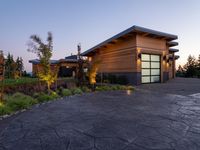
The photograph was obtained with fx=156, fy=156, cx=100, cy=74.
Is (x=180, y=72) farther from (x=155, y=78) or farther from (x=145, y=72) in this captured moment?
(x=145, y=72)

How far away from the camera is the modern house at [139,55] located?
45.6ft

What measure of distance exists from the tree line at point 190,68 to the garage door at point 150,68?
15.4 m

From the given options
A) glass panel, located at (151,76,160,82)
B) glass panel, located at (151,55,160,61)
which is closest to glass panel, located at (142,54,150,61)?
glass panel, located at (151,55,160,61)

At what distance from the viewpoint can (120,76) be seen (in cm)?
1544

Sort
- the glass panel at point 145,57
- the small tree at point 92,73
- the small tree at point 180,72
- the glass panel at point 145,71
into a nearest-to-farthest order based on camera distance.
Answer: the small tree at point 92,73, the glass panel at point 145,57, the glass panel at point 145,71, the small tree at point 180,72

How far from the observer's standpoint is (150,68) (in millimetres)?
15359

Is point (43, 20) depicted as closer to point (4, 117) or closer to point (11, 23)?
point (11, 23)

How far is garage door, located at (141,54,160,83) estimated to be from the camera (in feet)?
49.0

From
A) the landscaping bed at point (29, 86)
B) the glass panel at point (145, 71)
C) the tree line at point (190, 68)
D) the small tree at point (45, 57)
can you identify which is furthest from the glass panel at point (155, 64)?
the tree line at point (190, 68)

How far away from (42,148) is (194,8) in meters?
16.4

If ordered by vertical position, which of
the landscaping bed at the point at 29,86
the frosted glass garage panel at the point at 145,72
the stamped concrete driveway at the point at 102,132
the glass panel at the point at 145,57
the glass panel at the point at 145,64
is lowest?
the stamped concrete driveway at the point at 102,132

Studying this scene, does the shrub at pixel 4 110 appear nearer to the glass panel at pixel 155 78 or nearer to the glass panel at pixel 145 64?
the glass panel at pixel 145 64

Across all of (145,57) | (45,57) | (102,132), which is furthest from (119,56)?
(102,132)

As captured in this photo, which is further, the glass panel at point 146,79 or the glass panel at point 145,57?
the glass panel at point 146,79
